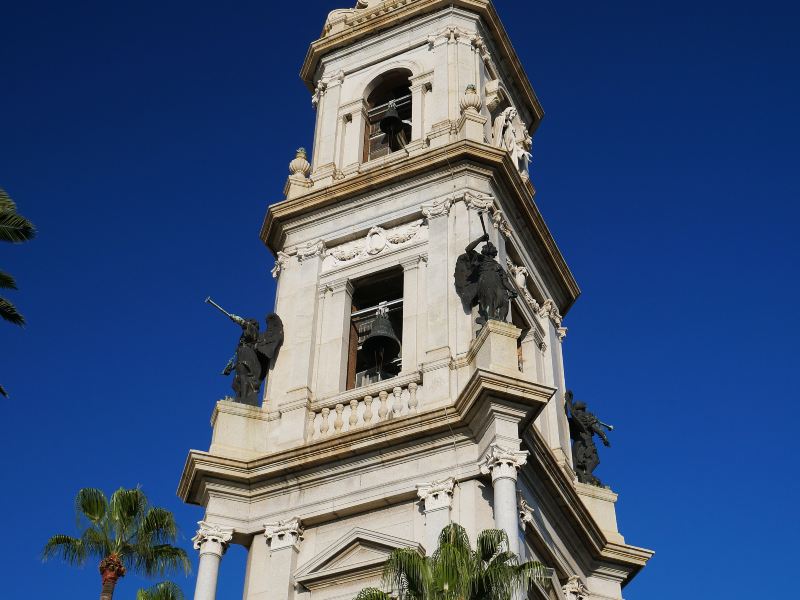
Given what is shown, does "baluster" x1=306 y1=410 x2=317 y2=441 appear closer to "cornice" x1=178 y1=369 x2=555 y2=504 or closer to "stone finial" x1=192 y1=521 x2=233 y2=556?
"cornice" x1=178 y1=369 x2=555 y2=504

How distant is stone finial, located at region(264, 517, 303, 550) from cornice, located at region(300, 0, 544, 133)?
15.4m

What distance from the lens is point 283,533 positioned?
22812 mm

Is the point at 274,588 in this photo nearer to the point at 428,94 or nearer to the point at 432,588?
the point at 432,588

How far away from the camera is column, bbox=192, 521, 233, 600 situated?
22.1m

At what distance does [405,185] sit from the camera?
28062 millimetres

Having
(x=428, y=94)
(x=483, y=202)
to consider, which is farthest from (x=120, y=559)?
(x=428, y=94)

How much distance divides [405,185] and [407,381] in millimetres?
5800

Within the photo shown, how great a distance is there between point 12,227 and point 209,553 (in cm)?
698

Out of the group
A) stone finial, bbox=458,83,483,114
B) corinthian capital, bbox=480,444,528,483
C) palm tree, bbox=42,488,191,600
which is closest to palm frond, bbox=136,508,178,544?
palm tree, bbox=42,488,191,600

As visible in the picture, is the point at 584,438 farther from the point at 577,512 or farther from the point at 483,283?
the point at 483,283

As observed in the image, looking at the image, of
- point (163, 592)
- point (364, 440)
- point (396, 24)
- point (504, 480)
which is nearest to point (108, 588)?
point (163, 592)

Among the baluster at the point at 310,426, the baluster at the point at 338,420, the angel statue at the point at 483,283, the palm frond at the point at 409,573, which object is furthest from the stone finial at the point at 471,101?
the palm frond at the point at 409,573

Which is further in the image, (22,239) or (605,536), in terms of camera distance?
(605,536)

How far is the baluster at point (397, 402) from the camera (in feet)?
77.7
